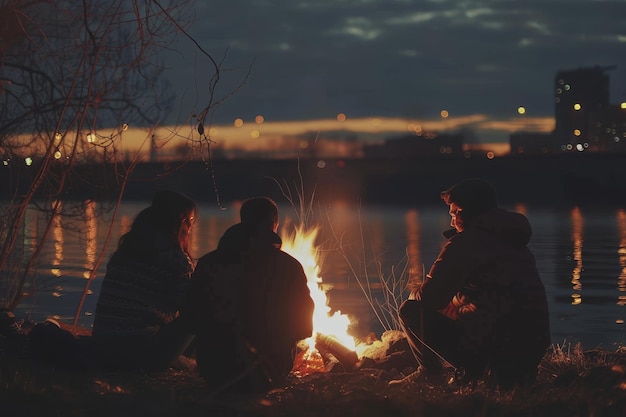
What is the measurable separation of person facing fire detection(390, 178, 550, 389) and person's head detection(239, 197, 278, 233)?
4.21 ft

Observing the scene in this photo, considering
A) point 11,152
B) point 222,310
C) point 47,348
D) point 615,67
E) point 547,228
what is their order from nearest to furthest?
1. point 222,310
2. point 47,348
3. point 11,152
4. point 547,228
5. point 615,67

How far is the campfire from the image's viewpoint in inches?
339

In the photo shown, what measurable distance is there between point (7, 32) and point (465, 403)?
6500 millimetres

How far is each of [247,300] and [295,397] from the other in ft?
2.42

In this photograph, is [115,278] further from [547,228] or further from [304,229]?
[547,228]

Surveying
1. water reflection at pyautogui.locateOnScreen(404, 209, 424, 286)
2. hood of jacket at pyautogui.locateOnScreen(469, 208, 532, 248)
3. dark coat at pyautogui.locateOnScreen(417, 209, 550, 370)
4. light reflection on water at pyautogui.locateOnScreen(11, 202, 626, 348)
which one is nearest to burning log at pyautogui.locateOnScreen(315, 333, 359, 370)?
light reflection on water at pyautogui.locateOnScreen(11, 202, 626, 348)

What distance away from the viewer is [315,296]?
923 centimetres

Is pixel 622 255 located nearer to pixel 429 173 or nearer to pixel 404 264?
pixel 404 264

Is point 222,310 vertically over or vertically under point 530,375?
over

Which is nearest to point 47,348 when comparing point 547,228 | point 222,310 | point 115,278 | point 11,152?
point 115,278

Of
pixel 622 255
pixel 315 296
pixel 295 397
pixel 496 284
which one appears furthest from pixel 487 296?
pixel 622 255

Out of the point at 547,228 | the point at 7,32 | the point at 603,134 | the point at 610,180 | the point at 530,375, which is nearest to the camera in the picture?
the point at 530,375

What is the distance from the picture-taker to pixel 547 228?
6284 centimetres

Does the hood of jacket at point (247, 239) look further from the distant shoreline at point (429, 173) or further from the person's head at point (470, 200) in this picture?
the distant shoreline at point (429, 173)
